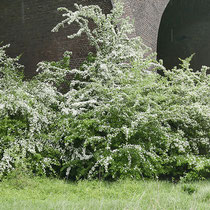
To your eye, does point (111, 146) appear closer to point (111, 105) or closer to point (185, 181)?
point (111, 105)

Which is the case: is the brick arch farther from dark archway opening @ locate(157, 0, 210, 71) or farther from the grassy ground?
the grassy ground

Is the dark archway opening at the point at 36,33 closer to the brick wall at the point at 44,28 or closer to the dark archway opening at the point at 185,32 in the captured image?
the brick wall at the point at 44,28

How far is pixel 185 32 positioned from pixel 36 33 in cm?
512

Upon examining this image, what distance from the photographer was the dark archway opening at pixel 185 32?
10953mm

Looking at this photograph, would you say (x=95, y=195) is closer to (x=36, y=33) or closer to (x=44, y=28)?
(x=44, y=28)

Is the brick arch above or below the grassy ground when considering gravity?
above

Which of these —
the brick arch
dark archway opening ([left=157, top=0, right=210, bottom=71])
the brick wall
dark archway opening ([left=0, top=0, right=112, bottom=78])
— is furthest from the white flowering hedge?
dark archway opening ([left=157, top=0, right=210, bottom=71])

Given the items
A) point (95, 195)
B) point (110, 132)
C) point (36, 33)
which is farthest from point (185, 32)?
point (95, 195)

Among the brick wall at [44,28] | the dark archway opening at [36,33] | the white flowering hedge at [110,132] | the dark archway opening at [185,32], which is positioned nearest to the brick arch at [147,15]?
the brick wall at [44,28]

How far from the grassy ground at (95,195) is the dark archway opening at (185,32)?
24.0ft

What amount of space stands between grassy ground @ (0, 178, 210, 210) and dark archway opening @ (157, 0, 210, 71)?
24.0ft

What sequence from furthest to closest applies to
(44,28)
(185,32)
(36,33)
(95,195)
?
(185,32) → (36,33) → (44,28) → (95,195)

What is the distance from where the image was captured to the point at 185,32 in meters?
11.8

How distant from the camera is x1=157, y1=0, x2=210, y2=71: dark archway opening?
11.0 m
